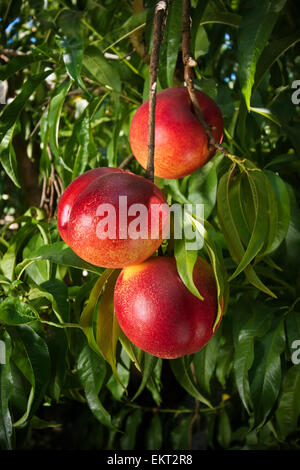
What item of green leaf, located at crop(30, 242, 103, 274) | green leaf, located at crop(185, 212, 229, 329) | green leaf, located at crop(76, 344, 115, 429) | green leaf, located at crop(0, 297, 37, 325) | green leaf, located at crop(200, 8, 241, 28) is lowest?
green leaf, located at crop(76, 344, 115, 429)

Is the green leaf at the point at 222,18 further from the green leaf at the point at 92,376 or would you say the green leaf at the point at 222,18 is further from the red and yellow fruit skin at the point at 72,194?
the green leaf at the point at 92,376

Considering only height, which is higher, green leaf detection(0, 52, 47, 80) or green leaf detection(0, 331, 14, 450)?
green leaf detection(0, 52, 47, 80)

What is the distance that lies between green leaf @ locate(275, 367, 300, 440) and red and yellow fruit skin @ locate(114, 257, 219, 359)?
1.08 ft

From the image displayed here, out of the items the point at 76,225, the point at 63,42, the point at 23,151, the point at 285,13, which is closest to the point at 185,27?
the point at 63,42

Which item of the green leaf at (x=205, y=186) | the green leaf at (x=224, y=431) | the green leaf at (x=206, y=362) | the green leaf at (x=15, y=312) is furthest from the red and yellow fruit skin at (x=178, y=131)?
the green leaf at (x=224, y=431)

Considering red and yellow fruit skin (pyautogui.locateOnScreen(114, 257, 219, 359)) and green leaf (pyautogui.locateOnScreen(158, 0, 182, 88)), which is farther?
green leaf (pyautogui.locateOnScreen(158, 0, 182, 88))

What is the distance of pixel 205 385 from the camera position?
0.68 metres

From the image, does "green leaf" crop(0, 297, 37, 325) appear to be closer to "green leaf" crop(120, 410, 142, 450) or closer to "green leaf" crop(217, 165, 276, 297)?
"green leaf" crop(217, 165, 276, 297)

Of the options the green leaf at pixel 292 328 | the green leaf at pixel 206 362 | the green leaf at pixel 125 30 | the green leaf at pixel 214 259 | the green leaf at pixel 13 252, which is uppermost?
the green leaf at pixel 125 30

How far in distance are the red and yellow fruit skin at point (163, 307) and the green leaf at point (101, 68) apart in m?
0.29

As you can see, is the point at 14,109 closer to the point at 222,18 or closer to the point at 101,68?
the point at 101,68

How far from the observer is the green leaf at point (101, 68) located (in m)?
0.58

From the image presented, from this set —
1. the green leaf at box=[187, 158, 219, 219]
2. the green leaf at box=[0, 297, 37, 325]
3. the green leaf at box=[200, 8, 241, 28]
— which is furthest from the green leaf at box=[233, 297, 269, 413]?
the green leaf at box=[200, 8, 241, 28]

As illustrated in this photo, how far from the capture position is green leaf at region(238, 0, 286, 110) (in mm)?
414
